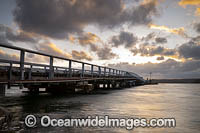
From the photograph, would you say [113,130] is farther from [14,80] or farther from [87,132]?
[14,80]

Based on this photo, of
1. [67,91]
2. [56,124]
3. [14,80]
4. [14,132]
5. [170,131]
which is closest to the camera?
[14,132]

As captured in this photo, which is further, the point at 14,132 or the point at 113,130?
the point at 113,130

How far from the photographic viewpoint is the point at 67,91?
23688 millimetres

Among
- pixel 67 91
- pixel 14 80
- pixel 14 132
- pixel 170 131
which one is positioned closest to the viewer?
pixel 14 132

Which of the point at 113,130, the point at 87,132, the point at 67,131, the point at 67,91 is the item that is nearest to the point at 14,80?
the point at 67,131

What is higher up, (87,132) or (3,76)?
(3,76)

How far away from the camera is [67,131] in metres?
6.21

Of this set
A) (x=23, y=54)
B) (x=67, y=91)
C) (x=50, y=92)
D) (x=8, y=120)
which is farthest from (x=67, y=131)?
(x=50, y=92)

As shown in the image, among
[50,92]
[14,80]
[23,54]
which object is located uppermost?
[23,54]

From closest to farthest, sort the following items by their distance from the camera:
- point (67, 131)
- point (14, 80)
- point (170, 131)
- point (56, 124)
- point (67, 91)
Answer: point (67, 131), point (170, 131), point (56, 124), point (14, 80), point (67, 91)

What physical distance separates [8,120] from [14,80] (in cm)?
369

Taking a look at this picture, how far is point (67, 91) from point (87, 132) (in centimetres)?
1813

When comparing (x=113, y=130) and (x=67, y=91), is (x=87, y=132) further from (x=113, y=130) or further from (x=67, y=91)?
(x=67, y=91)

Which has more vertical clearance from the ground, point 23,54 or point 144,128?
point 23,54
